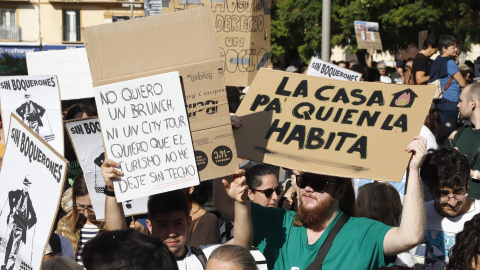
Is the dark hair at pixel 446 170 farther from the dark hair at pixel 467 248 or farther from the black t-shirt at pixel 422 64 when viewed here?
the black t-shirt at pixel 422 64

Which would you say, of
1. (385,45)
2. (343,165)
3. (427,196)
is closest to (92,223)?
(343,165)

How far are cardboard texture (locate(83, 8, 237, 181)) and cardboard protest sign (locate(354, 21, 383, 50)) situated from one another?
11545mm

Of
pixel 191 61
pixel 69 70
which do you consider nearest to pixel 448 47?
pixel 69 70

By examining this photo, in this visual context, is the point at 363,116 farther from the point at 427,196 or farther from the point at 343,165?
the point at 427,196

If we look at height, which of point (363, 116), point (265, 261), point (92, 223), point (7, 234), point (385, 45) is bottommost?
point (385, 45)

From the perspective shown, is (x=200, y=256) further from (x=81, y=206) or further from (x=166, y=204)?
(x=81, y=206)

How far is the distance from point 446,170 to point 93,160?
2207 mm

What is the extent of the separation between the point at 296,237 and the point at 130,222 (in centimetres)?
168

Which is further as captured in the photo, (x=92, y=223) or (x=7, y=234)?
(x=92, y=223)

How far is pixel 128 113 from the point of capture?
3.79 metres

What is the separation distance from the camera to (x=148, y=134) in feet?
12.5

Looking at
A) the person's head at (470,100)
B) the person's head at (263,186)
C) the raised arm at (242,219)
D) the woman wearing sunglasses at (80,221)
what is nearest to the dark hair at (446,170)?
the raised arm at (242,219)

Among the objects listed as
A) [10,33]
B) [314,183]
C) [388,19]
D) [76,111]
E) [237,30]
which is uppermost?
[237,30]

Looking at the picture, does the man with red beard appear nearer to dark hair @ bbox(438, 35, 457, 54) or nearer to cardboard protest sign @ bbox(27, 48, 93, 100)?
cardboard protest sign @ bbox(27, 48, 93, 100)
